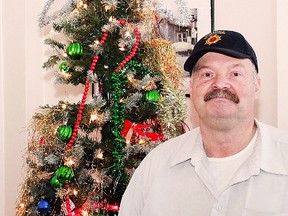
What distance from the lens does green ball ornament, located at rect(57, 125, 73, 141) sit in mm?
1987

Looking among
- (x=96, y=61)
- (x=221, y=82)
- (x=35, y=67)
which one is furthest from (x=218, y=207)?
(x=35, y=67)

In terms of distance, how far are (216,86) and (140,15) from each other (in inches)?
25.1

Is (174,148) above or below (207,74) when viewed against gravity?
below

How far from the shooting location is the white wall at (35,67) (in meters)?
2.40

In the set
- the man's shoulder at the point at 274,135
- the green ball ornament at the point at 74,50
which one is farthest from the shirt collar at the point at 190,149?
the green ball ornament at the point at 74,50

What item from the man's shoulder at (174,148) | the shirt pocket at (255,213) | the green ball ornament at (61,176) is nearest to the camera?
the shirt pocket at (255,213)

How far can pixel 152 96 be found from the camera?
2023 millimetres

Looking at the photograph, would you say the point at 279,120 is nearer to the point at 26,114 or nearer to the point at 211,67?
the point at 211,67

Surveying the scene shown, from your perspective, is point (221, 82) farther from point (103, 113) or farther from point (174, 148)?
point (103, 113)

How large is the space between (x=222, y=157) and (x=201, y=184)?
15 cm

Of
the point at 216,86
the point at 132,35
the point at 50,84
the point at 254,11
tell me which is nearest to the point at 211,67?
the point at 216,86

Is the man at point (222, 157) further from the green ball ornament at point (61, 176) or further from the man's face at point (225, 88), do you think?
the green ball ornament at point (61, 176)

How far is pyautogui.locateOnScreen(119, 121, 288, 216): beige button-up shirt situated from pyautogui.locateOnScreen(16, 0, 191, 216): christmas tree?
255 millimetres

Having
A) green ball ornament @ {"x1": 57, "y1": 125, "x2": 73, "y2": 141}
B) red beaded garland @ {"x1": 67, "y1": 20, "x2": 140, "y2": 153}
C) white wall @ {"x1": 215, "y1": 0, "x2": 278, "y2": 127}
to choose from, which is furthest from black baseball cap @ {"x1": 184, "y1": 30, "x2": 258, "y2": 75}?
white wall @ {"x1": 215, "y1": 0, "x2": 278, "y2": 127}
